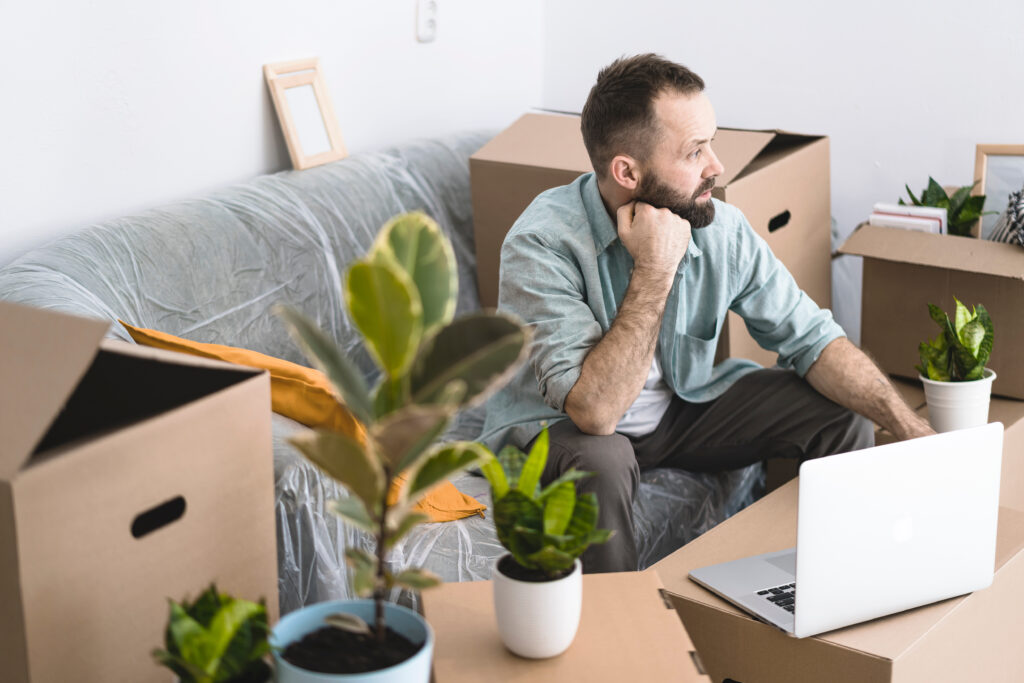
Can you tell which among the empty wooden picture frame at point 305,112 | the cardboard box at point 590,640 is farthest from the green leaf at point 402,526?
the empty wooden picture frame at point 305,112

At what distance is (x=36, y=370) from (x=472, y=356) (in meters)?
0.40

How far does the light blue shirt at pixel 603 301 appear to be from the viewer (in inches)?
63.8

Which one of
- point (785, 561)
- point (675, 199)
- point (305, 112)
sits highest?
point (305, 112)

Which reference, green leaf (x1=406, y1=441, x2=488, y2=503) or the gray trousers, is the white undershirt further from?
green leaf (x1=406, y1=441, x2=488, y2=503)

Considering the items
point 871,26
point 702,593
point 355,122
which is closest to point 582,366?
point 702,593

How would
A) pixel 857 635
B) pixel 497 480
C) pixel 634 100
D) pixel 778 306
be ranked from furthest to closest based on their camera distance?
pixel 778 306
pixel 634 100
pixel 857 635
pixel 497 480

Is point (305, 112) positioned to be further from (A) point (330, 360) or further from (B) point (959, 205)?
(A) point (330, 360)

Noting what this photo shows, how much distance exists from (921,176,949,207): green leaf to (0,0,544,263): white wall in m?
1.17

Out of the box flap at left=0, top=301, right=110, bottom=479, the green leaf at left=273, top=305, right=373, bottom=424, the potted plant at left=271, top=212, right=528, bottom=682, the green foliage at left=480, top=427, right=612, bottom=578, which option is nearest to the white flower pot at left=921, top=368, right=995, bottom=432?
the green foliage at left=480, top=427, right=612, bottom=578

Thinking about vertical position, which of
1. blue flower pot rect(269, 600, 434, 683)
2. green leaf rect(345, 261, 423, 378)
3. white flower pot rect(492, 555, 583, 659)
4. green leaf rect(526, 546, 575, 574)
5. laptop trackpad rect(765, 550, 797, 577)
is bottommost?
laptop trackpad rect(765, 550, 797, 577)

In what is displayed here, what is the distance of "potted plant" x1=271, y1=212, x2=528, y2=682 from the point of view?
764 mm

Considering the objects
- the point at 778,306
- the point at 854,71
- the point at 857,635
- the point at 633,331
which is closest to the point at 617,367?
the point at 633,331

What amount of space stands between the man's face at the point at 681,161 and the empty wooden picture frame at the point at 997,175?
2.70 ft

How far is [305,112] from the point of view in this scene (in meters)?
2.25
